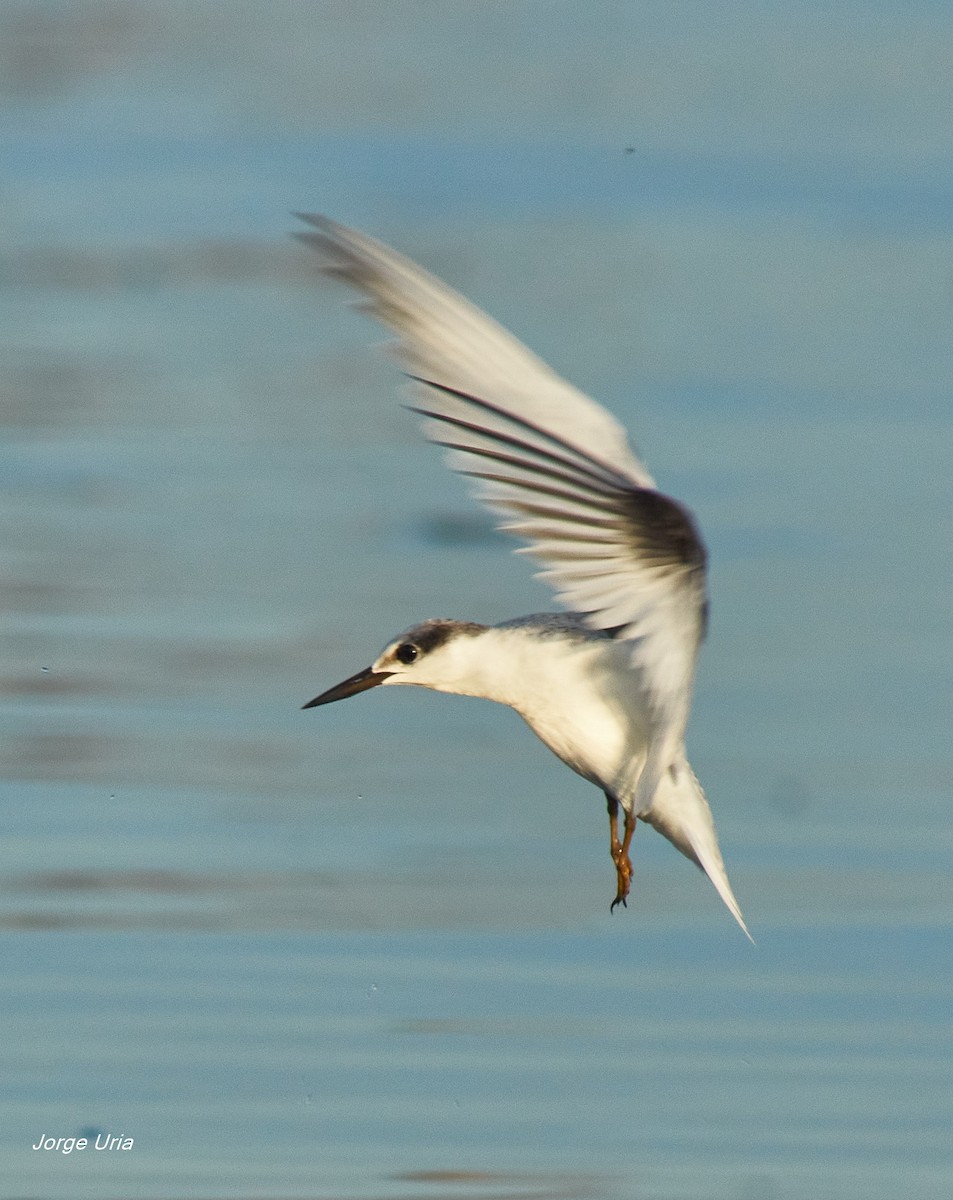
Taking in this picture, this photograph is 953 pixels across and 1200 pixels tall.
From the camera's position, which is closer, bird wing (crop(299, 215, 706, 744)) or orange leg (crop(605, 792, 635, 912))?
bird wing (crop(299, 215, 706, 744))

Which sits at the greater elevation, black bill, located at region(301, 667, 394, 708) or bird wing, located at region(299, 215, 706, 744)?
bird wing, located at region(299, 215, 706, 744)

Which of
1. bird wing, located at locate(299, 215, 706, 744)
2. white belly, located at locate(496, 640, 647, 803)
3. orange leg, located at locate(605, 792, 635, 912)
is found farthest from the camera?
orange leg, located at locate(605, 792, 635, 912)

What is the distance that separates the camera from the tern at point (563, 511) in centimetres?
781

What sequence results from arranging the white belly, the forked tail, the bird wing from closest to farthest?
the bird wing < the white belly < the forked tail

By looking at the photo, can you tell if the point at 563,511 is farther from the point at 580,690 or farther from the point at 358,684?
the point at 358,684

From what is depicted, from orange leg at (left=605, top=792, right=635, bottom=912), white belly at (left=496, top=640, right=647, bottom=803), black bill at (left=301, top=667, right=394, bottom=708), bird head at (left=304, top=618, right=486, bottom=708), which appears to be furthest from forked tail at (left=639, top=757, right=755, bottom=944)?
black bill at (left=301, top=667, right=394, bottom=708)

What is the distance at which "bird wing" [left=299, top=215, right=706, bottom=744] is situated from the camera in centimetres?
777

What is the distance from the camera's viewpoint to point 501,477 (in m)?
8.05

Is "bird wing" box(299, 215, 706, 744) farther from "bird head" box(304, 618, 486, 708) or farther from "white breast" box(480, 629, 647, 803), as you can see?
"bird head" box(304, 618, 486, 708)

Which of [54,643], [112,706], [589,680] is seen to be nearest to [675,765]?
[589,680]

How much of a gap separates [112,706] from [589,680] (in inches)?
153

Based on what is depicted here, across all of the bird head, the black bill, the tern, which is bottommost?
the black bill

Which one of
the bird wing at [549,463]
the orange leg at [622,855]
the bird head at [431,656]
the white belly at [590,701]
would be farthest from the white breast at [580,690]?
the bird wing at [549,463]

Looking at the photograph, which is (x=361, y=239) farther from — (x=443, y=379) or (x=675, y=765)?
(x=675, y=765)
